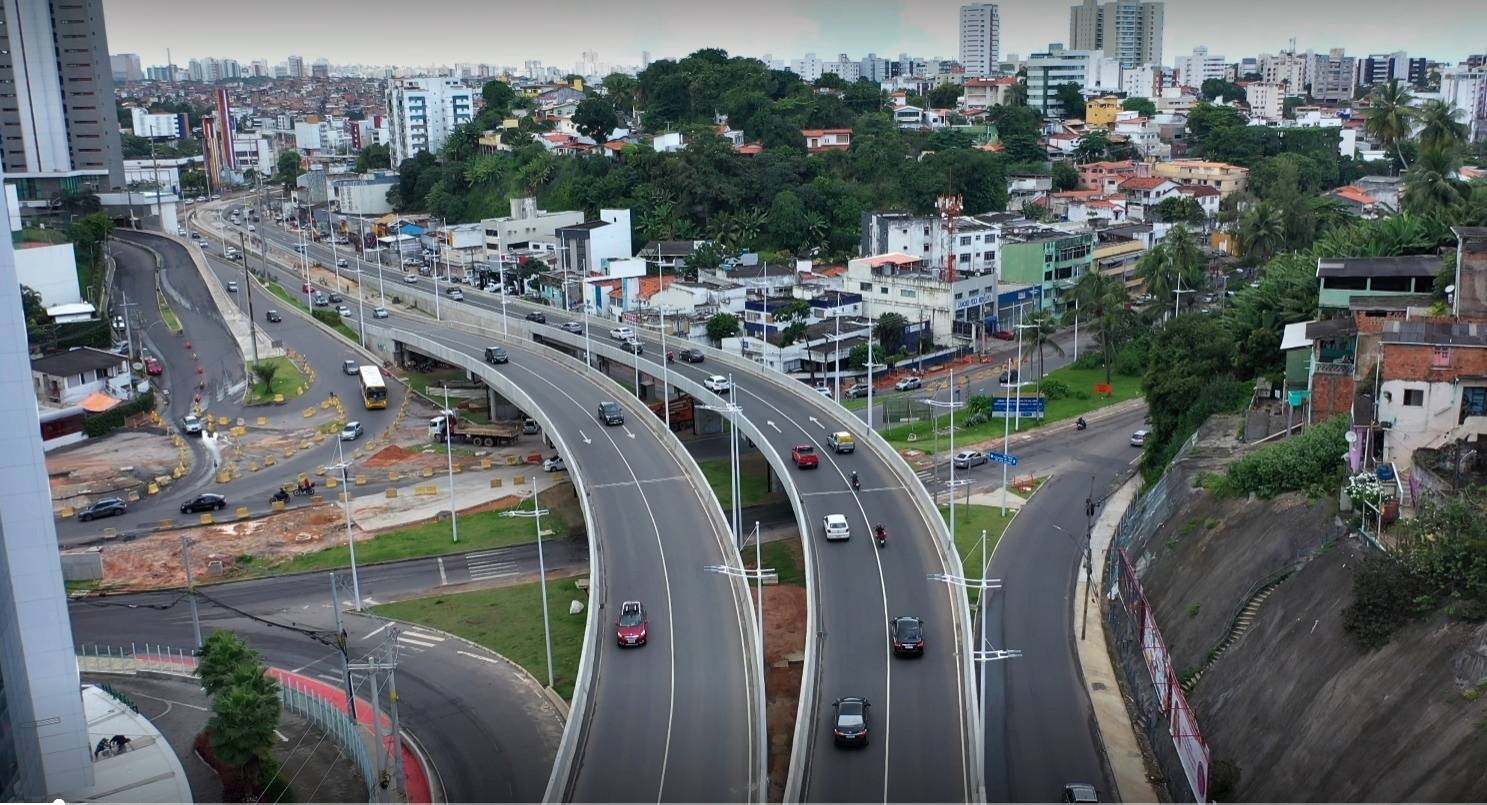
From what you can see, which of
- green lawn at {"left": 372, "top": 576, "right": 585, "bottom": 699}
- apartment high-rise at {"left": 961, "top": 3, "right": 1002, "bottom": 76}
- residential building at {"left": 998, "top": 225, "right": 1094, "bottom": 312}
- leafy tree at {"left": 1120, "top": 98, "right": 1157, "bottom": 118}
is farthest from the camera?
apartment high-rise at {"left": 961, "top": 3, "right": 1002, "bottom": 76}

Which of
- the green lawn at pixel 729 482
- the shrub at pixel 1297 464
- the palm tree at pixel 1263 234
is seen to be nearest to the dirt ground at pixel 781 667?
the green lawn at pixel 729 482

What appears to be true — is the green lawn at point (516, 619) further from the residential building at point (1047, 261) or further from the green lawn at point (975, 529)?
the residential building at point (1047, 261)

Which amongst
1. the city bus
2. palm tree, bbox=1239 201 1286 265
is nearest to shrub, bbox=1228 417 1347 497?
palm tree, bbox=1239 201 1286 265

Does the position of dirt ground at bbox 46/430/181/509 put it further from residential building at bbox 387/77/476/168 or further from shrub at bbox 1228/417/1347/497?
residential building at bbox 387/77/476/168

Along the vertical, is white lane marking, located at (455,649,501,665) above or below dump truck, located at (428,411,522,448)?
below

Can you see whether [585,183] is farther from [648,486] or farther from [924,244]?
[648,486]

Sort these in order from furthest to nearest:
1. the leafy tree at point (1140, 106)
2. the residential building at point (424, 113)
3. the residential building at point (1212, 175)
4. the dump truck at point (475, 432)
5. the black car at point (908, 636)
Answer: the residential building at point (424, 113)
the leafy tree at point (1140, 106)
the residential building at point (1212, 175)
the dump truck at point (475, 432)
the black car at point (908, 636)

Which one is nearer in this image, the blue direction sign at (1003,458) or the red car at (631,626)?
the red car at (631,626)
